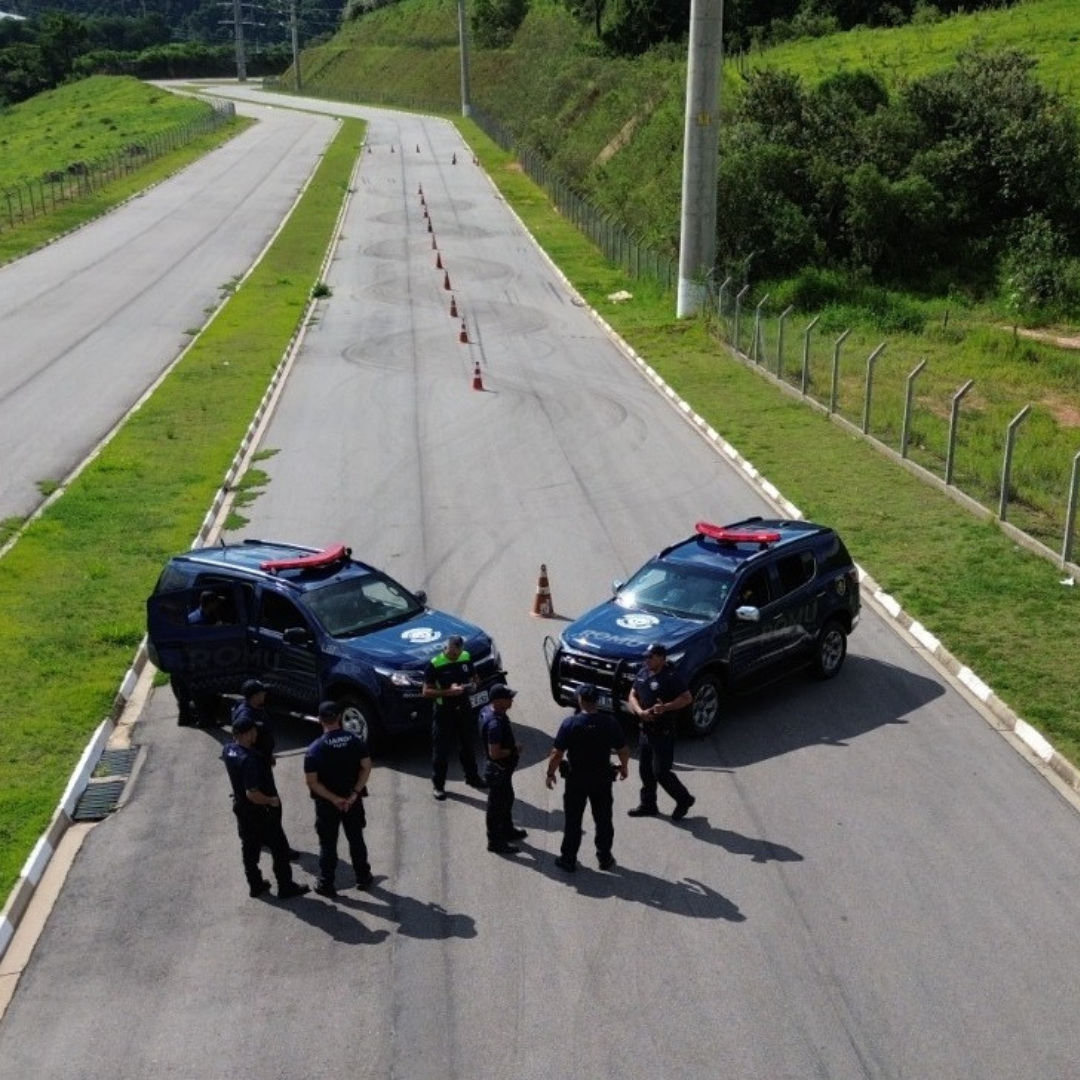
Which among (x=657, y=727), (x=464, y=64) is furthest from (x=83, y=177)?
(x=657, y=727)

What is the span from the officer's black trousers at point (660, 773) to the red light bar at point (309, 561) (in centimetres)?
447

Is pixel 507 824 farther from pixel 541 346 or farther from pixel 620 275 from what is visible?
pixel 620 275

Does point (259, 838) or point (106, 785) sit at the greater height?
point (259, 838)

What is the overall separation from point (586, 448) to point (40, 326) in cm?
2255

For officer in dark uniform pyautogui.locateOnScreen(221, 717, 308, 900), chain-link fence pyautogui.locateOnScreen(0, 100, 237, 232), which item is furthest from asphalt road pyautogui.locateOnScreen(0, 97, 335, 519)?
officer in dark uniform pyautogui.locateOnScreen(221, 717, 308, 900)

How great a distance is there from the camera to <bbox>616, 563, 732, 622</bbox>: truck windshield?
15.0 m

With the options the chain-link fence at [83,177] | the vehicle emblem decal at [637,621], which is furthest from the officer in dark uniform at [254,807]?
the chain-link fence at [83,177]

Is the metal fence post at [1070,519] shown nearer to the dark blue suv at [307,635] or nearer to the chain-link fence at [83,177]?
the dark blue suv at [307,635]

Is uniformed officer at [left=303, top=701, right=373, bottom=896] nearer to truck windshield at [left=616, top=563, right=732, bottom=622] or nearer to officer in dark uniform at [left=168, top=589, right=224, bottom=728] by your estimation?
officer in dark uniform at [left=168, top=589, right=224, bottom=728]

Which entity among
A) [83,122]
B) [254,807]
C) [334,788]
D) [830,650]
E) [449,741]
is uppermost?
[83,122]

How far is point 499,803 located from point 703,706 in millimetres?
Answer: 3280

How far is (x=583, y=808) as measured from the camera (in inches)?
450

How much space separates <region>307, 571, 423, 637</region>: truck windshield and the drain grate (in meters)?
2.40

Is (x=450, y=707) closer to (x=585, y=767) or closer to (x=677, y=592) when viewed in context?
(x=585, y=767)
